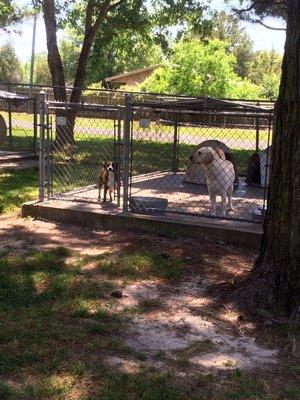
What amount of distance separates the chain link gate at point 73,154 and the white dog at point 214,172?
113 cm

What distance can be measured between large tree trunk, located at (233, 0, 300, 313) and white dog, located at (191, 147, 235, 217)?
2863 mm

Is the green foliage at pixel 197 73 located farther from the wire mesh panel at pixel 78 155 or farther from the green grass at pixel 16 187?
the green grass at pixel 16 187

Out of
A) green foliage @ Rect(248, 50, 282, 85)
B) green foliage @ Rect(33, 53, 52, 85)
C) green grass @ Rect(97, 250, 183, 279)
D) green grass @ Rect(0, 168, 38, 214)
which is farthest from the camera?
green foliage @ Rect(33, 53, 52, 85)

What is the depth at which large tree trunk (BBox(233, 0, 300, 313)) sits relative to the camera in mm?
4582

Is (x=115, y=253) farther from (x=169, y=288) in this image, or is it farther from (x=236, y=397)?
(x=236, y=397)

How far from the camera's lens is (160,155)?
16422 millimetres

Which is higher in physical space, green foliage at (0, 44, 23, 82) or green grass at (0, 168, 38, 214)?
green foliage at (0, 44, 23, 82)

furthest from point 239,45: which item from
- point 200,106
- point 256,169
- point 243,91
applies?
point 200,106

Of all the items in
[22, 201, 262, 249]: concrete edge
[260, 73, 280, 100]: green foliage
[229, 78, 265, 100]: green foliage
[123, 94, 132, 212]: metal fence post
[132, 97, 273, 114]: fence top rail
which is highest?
[260, 73, 280, 100]: green foliage

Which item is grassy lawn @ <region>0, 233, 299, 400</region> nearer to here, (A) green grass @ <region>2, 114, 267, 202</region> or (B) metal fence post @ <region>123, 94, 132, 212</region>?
(B) metal fence post @ <region>123, 94, 132, 212</region>

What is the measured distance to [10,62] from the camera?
279ft

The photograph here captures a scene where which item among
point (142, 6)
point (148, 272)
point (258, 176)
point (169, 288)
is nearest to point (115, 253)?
point (148, 272)

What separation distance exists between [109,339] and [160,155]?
1243cm

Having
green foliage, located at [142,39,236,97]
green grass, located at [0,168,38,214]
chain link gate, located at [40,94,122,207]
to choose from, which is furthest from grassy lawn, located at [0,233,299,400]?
green foliage, located at [142,39,236,97]
